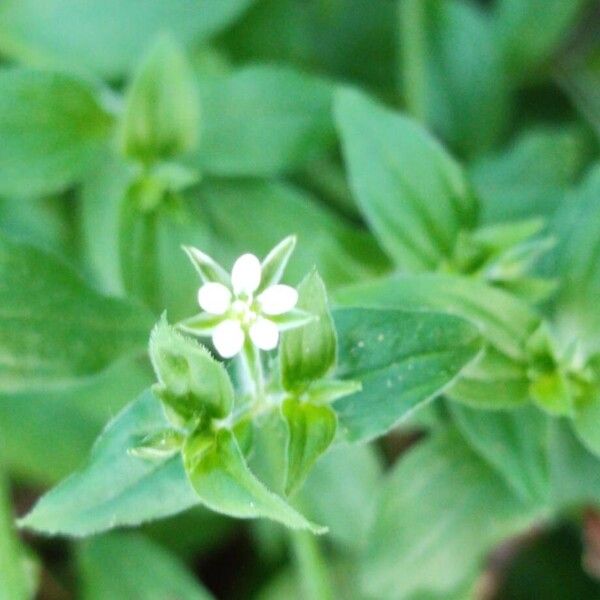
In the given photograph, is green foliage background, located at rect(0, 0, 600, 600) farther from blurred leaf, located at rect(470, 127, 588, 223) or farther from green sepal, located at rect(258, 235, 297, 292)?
green sepal, located at rect(258, 235, 297, 292)

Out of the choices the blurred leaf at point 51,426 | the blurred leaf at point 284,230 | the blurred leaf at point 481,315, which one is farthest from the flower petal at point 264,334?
the blurred leaf at point 51,426

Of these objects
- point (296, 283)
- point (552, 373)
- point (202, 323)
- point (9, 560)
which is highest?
point (202, 323)

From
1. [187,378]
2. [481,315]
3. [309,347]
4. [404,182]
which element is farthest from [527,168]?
[187,378]

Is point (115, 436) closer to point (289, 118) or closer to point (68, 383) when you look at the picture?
point (68, 383)

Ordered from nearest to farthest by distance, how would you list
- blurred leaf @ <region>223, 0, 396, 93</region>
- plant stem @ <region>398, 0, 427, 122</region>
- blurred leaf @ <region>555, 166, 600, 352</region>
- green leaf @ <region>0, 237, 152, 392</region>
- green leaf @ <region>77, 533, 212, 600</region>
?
green leaf @ <region>0, 237, 152, 392</region> → blurred leaf @ <region>555, 166, 600, 352</region> → green leaf @ <region>77, 533, 212, 600</region> → plant stem @ <region>398, 0, 427, 122</region> → blurred leaf @ <region>223, 0, 396, 93</region>

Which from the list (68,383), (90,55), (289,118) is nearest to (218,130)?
(289,118)

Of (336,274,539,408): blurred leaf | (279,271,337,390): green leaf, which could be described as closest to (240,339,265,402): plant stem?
(279,271,337,390): green leaf

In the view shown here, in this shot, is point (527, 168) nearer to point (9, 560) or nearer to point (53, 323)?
point (53, 323)
